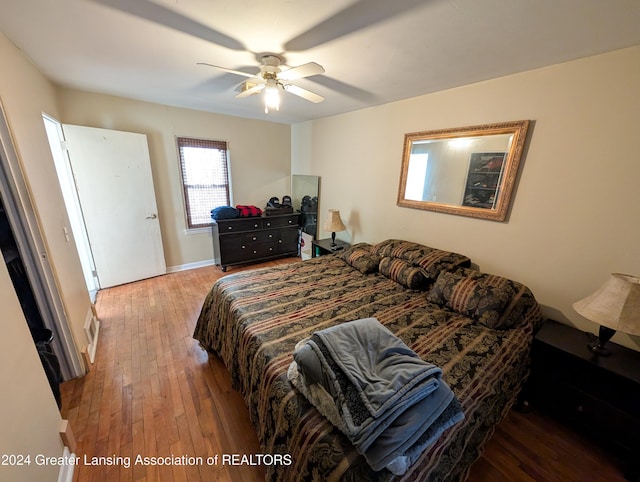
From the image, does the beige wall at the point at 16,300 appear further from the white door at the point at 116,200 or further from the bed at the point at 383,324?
the bed at the point at 383,324

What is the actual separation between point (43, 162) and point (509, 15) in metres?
3.22

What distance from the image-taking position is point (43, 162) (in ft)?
6.01

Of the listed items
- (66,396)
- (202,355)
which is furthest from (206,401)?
(66,396)

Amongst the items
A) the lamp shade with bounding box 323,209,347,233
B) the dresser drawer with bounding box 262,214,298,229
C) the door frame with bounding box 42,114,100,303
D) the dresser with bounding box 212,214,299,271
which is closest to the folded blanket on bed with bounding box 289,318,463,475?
the lamp shade with bounding box 323,209,347,233

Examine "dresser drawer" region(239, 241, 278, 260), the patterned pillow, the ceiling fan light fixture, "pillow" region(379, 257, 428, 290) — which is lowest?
"dresser drawer" region(239, 241, 278, 260)

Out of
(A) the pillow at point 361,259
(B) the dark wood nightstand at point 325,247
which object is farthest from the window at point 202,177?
(A) the pillow at point 361,259

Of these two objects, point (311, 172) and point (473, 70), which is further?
point (311, 172)

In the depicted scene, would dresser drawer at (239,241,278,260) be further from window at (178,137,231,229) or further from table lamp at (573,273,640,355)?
table lamp at (573,273,640,355)

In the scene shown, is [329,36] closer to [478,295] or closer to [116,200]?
[478,295]

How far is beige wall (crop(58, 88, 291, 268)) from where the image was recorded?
2.87 m

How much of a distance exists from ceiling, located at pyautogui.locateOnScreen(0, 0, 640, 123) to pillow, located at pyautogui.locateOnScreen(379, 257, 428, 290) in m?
1.61

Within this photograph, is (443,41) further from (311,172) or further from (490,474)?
(311,172)

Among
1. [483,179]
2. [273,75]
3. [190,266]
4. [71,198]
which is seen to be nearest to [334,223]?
[483,179]

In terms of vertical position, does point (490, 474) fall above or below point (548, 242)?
below
